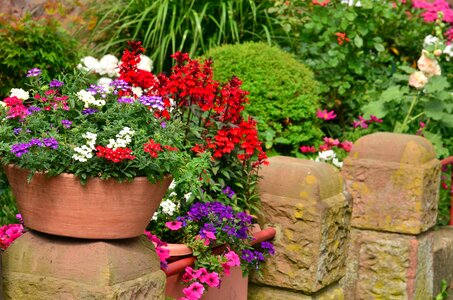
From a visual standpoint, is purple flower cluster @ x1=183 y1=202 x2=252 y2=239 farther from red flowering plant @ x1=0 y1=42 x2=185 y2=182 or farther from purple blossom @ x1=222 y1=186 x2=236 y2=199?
red flowering plant @ x1=0 y1=42 x2=185 y2=182

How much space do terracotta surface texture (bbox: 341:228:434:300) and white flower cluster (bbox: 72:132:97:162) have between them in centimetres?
281

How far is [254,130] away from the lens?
4.04m

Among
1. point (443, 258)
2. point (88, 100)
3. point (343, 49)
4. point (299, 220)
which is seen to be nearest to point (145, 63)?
point (343, 49)

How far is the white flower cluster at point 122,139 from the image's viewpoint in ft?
9.38

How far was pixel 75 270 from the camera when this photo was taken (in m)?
2.79

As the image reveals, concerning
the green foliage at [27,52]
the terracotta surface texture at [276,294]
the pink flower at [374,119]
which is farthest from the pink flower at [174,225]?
the pink flower at [374,119]

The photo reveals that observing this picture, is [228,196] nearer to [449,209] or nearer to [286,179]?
[286,179]

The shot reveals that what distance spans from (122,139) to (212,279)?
91 centimetres

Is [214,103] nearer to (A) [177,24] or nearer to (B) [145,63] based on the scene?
(B) [145,63]

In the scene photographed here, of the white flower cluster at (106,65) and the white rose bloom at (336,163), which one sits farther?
the white flower cluster at (106,65)

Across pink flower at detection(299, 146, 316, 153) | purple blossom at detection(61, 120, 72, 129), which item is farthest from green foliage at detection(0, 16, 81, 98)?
purple blossom at detection(61, 120, 72, 129)

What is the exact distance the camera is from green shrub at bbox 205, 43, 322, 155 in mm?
6109

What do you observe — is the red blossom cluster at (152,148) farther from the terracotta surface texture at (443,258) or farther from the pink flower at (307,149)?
the terracotta surface texture at (443,258)

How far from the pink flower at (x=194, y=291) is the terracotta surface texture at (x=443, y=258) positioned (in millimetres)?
2773
